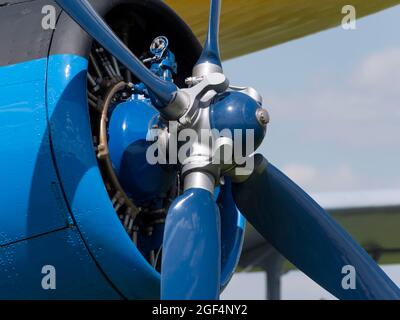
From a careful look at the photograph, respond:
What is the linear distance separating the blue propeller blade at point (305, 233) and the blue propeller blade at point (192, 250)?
1.97ft

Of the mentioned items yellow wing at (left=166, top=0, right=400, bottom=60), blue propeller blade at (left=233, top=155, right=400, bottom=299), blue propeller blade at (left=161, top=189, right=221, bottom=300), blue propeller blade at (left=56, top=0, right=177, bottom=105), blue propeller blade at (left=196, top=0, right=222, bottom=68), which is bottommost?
blue propeller blade at (left=161, top=189, right=221, bottom=300)

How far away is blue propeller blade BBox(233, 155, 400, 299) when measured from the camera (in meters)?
5.24

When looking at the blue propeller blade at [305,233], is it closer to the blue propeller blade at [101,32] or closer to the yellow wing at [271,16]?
the blue propeller blade at [101,32]

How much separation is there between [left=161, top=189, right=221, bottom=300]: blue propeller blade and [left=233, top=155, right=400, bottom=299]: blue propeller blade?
0.60 meters

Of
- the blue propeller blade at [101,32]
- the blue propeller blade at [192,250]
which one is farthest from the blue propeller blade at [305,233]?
the blue propeller blade at [101,32]

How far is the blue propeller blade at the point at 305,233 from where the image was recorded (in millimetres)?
5242

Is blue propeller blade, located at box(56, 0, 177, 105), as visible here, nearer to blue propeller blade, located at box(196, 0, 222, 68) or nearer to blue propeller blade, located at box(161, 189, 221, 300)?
blue propeller blade, located at box(196, 0, 222, 68)

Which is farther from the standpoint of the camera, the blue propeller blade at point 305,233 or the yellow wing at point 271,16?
the yellow wing at point 271,16

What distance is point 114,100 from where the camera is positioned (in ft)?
16.9

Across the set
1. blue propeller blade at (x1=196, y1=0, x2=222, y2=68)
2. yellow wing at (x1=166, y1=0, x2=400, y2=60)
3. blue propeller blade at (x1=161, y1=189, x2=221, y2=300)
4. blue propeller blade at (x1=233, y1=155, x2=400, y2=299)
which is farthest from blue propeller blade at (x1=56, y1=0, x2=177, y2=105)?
yellow wing at (x1=166, y1=0, x2=400, y2=60)

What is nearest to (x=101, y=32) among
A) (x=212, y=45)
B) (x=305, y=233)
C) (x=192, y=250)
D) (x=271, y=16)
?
(x=212, y=45)

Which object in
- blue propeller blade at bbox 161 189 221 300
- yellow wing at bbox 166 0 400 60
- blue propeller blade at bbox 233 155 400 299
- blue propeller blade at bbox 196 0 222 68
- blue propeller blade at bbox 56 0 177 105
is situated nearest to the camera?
blue propeller blade at bbox 161 189 221 300
